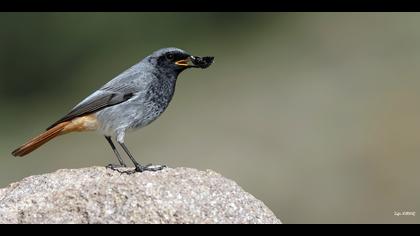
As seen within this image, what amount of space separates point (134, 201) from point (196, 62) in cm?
228

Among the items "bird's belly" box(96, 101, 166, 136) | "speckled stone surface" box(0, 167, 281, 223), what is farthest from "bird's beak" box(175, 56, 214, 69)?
"speckled stone surface" box(0, 167, 281, 223)

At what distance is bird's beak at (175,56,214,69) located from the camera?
9359 mm

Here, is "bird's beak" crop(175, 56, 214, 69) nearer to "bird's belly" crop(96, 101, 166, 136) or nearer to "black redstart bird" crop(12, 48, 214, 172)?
"black redstart bird" crop(12, 48, 214, 172)

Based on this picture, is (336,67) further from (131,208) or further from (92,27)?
(131,208)

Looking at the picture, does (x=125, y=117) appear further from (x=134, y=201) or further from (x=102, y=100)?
(x=134, y=201)

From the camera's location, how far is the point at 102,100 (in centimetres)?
942

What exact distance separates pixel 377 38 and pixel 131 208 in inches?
642

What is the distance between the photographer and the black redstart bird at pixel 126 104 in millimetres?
9328

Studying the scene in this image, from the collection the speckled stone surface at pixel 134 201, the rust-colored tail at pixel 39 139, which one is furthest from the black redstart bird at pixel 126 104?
the speckled stone surface at pixel 134 201

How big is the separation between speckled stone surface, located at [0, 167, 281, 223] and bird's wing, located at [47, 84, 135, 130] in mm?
1206

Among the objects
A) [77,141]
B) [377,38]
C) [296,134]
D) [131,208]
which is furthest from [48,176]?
[377,38]

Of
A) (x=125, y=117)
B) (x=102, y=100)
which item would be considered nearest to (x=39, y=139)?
(x=102, y=100)

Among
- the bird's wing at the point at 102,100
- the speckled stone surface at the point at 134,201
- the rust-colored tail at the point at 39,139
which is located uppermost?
the bird's wing at the point at 102,100

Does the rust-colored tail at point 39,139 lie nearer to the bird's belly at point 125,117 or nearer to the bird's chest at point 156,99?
the bird's belly at point 125,117
